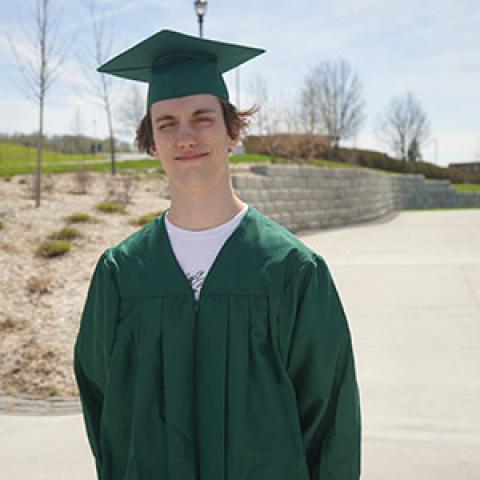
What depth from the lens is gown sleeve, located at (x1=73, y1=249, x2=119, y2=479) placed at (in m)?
1.72

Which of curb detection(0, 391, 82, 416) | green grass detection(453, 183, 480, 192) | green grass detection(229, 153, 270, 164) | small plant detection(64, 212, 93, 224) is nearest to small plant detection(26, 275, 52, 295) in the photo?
curb detection(0, 391, 82, 416)

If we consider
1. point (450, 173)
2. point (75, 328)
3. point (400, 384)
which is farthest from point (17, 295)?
point (450, 173)

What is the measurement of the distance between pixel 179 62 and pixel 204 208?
44cm

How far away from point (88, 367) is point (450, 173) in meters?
39.2

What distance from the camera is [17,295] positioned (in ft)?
20.8

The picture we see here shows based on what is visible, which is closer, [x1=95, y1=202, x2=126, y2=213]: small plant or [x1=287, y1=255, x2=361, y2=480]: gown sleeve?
[x1=287, y1=255, x2=361, y2=480]: gown sleeve

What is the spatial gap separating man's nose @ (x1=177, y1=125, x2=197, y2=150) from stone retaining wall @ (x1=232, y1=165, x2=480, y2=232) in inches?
363

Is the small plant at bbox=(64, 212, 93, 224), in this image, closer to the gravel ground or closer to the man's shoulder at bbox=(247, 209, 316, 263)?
the gravel ground

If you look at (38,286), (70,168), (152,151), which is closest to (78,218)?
(38,286)

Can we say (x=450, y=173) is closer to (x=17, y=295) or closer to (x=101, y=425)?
(x=17, y=295)

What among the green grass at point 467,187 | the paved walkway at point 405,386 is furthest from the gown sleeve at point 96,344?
the green grass at point 467,187

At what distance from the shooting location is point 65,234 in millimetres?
8180

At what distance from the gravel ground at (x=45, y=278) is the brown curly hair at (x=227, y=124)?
10.1 feet

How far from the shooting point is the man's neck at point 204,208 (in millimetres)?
1783
